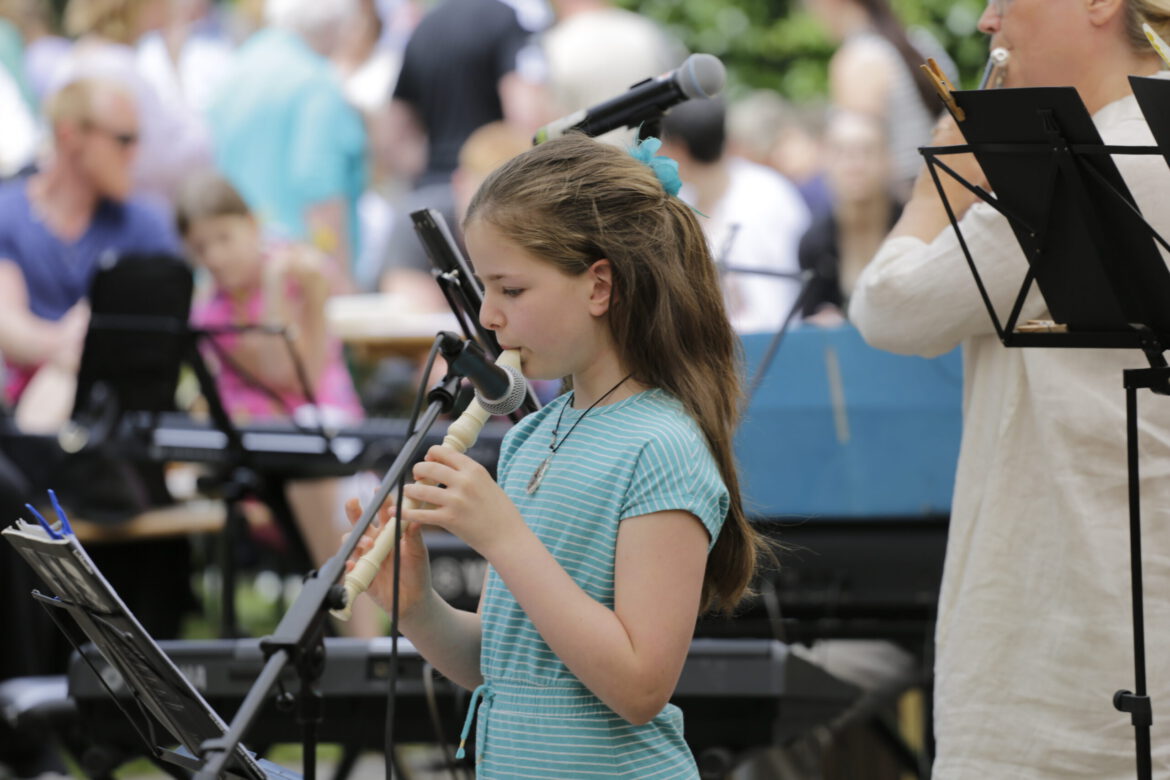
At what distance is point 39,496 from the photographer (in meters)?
5.06

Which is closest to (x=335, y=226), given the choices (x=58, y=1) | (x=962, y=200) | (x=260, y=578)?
(x=260, y=578)

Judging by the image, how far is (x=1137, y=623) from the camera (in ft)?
6.73

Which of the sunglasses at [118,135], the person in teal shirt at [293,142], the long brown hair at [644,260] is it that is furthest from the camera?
the person in teal shirt at [293,142]

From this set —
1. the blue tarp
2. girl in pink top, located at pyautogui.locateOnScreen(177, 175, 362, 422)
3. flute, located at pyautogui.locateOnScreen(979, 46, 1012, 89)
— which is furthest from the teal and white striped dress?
girl in pink top, located at pyautogui.locateOnScreen(177, 175, 362, 422)

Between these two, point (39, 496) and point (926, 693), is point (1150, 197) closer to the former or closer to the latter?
point (926, 693)

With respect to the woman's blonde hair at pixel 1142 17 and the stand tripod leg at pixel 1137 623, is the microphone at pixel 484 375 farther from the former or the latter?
the woman's blonde hair at pixel 1142 17

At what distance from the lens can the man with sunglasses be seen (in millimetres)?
5742

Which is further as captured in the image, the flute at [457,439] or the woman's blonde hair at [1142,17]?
the woman's blonde hair at [1142,17]

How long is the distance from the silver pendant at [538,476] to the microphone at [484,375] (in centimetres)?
17

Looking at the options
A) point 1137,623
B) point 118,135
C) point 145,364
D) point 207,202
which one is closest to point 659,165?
point 1137,623

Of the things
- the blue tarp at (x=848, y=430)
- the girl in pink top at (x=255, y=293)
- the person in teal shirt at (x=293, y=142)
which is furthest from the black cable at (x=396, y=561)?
the person in teal shirt at (x=293, y=142)

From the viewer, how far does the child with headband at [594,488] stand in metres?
1.81

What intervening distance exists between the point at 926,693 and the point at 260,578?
3.77m

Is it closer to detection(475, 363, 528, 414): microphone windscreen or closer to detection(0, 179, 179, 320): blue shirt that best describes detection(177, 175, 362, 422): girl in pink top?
detection(0, 179, 179, 320): blue shirt
